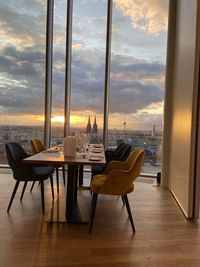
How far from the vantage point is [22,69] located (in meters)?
5.91

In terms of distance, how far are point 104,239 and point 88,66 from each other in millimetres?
4079

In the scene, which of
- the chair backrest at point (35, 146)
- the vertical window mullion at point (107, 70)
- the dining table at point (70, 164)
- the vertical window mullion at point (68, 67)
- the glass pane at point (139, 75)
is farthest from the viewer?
the vertical window mullion at point (68, 67)

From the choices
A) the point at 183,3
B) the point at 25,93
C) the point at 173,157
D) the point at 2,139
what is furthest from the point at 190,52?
the point at 2,139

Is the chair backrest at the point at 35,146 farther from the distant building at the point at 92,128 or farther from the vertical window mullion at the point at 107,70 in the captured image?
the vertical window mullion at the point at 107,70

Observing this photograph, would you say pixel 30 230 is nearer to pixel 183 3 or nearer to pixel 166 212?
pixel 166 212

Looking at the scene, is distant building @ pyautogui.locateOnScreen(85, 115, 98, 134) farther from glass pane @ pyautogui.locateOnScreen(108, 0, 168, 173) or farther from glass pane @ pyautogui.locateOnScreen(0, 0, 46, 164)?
glass pane @ pyautogui.locateOnScreen(0, 0, 46, 164)

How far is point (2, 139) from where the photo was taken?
6078 millimetres

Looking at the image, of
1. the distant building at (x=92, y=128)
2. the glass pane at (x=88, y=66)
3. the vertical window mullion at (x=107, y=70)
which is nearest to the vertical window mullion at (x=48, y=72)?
the glass pane at (x=88, y=66)

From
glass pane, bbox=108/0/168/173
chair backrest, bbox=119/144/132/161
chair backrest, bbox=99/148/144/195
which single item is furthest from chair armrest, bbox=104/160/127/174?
glass pane, bbox=108/0/168/173

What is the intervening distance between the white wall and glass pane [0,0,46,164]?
9.49 ft

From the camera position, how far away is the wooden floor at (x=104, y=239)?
225cm

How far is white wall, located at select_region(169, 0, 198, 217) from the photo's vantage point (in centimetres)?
336

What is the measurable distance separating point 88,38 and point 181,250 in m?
4.65

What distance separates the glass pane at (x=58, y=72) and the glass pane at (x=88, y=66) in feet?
0.74
